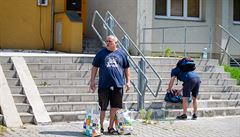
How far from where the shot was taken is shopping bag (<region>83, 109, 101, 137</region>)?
9219mm

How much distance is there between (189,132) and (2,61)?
5.02 m

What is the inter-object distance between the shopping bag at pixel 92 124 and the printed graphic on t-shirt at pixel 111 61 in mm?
912

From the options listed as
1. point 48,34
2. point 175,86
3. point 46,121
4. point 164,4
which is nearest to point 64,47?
point 48,34

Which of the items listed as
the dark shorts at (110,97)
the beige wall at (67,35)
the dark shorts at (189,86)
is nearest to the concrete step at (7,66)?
the dark shorts at (110,97)

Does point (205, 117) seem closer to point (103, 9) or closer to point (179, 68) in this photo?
point (179, 68)

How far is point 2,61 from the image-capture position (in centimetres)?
1256

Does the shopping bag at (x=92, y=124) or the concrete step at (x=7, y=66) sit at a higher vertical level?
the concrete step at (x=7, y=66)

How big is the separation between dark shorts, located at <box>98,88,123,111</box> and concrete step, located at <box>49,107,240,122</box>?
128 centimetres

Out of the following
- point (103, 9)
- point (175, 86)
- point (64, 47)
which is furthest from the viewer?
point (103, 9)

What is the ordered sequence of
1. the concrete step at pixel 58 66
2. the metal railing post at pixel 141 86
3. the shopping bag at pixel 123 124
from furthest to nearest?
the concrete step at pixel 58 66 → the metal railing post at pixel 141 86 → the shopping bag at pixel 123 124

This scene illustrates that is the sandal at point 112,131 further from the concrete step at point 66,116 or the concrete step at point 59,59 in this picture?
the concrete step at point 59,59

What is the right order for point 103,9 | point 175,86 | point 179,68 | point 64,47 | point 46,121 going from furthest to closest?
1. point 103,9
2. point 64,47
3. point 175,86
4. point 179,68
5. point 46,121

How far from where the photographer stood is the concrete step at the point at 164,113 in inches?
416

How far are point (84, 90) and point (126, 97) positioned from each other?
1.00m
